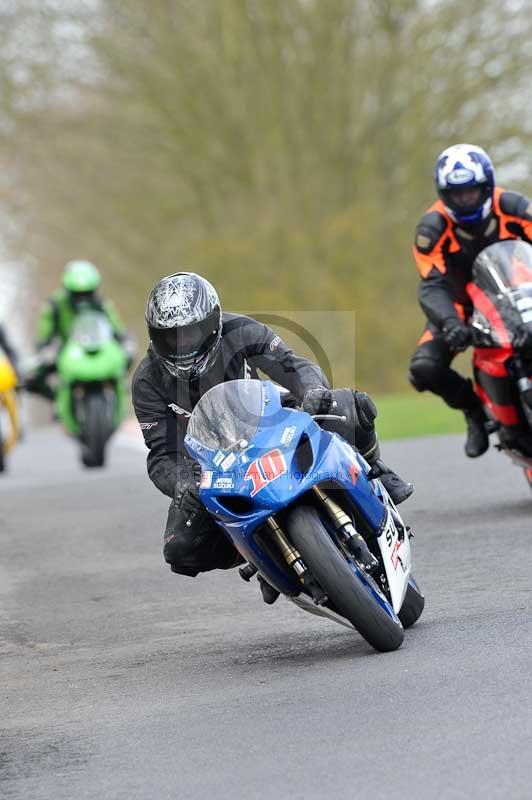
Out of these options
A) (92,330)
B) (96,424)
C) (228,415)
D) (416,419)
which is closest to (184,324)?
(228,415)

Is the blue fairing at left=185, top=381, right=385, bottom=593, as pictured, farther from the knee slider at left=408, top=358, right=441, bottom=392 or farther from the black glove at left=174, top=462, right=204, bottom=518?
the knee slider at left=408, top=358, right=441, bottom=392

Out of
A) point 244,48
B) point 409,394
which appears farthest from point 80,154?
point 409,394

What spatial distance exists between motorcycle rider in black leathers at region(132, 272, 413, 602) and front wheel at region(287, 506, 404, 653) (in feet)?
1.89

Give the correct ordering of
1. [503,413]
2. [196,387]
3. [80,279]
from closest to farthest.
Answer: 1. [196,387]
2. [503,413]
3. [80,279]

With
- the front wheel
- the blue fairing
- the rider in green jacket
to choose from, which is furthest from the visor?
the rider in green jacket

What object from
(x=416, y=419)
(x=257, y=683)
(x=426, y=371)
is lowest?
(x=416, y=419)

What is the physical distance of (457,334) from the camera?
940cm

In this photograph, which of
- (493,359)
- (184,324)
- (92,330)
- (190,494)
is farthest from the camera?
(92,330)

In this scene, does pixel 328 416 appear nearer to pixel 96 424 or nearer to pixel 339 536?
pixel 339 536

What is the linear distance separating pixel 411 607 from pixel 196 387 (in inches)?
49.8

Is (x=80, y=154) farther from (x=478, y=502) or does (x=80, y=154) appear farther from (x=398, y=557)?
(x=398, y=557)

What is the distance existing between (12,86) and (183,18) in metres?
3.80

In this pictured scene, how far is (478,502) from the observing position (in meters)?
10.9

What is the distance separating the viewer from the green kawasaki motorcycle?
1705 cm
